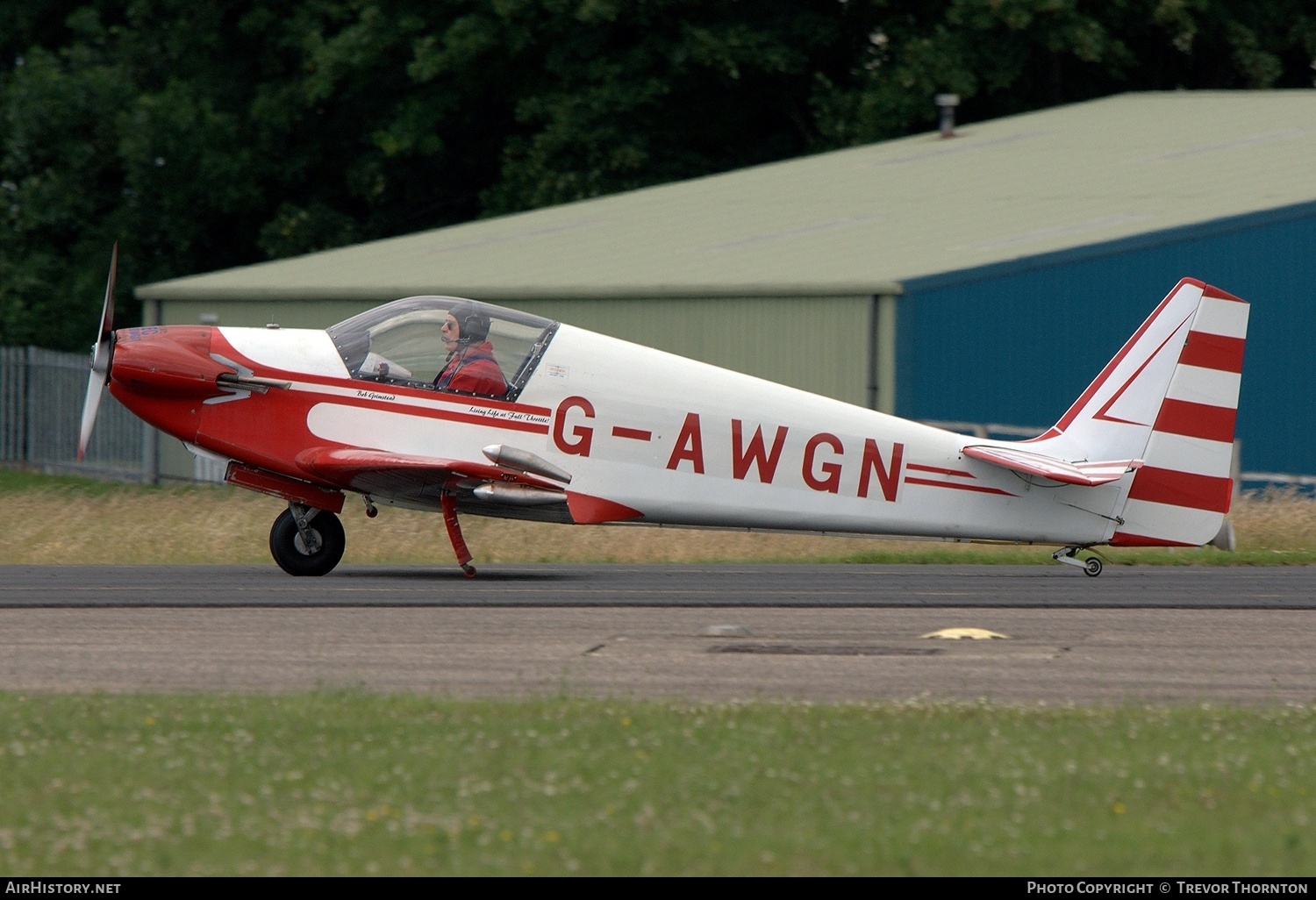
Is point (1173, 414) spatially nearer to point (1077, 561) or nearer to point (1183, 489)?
point (1183, 489)

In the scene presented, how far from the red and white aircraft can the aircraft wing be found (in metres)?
0.02

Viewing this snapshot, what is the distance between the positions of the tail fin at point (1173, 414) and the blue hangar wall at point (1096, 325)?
8.22 meters

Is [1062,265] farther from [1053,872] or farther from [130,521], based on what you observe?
[1053,872]

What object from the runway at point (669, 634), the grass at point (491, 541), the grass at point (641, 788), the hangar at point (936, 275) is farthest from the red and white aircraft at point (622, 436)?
the hangar at point (936, 275)

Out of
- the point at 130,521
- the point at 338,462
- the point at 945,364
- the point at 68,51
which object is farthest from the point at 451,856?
the point at 68,51

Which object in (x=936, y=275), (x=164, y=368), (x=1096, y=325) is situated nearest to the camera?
(x=164, y=368)

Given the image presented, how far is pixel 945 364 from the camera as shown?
24688 millimetres

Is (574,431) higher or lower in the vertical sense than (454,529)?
higher

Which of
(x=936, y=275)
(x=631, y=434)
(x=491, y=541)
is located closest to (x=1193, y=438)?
(x=631, y=434)

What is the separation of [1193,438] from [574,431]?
5.75m

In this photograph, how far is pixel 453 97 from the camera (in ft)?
140

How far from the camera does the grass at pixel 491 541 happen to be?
1833 centimetres

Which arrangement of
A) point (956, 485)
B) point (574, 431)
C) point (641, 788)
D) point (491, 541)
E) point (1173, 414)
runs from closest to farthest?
point (641, 788) → point (574, 431) → point (956, 485) → point (1173, 414) → point (491, 541)

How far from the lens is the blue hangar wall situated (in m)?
24.6
